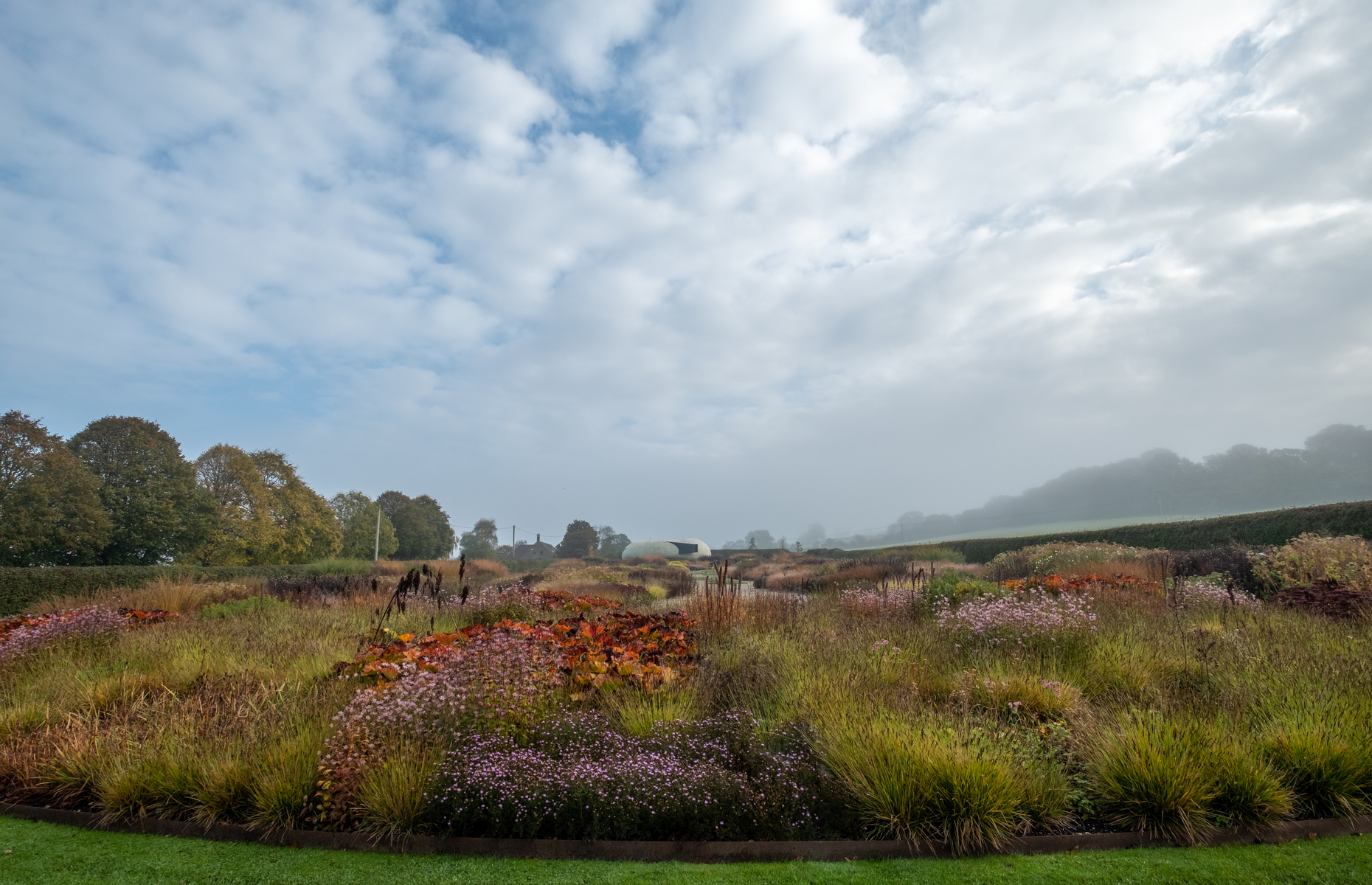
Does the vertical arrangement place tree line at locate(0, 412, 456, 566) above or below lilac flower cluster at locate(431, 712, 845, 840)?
above

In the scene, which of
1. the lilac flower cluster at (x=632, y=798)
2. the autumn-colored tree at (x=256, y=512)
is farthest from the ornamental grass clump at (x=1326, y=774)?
the autumn-colored tree at (x=256, y=512)

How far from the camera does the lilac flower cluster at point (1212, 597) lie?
7301 mm

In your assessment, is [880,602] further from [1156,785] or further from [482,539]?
[482,539]

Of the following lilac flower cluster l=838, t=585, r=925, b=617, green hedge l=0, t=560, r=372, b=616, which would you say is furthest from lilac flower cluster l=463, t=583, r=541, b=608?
green hedge l=0, t=560, r=372, b=616

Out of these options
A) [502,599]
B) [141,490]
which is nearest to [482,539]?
[141,490]

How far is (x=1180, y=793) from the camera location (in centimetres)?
319

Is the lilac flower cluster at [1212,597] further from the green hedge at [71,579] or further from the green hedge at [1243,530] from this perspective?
the green hedge at [71,579]

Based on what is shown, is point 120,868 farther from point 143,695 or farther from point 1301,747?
point 1301,747

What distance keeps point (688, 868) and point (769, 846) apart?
1.35 ft

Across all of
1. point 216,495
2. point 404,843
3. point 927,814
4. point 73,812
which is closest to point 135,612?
point 73,812

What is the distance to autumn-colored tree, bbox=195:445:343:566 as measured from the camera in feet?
89.8

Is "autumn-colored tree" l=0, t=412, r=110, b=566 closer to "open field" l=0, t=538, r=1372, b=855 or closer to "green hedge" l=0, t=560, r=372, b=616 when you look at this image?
"green hedge" l=0, t=560, r=372, b=616

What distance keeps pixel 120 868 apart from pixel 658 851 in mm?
2562

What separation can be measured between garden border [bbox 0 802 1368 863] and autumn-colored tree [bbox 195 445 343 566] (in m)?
29.0
